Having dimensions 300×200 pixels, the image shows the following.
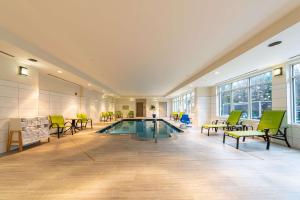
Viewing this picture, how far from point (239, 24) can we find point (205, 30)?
59cm

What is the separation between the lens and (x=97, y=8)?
245cm

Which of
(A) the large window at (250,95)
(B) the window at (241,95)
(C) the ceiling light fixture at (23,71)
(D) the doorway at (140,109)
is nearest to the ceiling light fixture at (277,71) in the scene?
(A) the large window at (250,95)

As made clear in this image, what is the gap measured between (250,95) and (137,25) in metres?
5.82

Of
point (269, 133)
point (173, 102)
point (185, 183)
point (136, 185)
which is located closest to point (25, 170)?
point (136, 185)

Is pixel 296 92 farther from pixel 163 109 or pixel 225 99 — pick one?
pixel 163 109

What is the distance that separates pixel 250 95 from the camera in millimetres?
6633

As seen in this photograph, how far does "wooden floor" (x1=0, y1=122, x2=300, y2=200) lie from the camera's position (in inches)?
79.6

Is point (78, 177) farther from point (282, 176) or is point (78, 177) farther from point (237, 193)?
point (282, 176)

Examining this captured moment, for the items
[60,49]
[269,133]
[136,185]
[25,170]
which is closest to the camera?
[136,185]

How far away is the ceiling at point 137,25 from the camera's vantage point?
7.84ft

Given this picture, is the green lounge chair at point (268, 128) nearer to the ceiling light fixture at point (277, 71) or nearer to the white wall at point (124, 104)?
the ceiling light fixture at point (277, 71)

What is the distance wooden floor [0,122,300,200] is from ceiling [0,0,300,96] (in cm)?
257

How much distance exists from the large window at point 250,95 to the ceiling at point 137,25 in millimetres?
2558

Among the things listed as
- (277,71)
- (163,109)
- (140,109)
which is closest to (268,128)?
(277,71)
